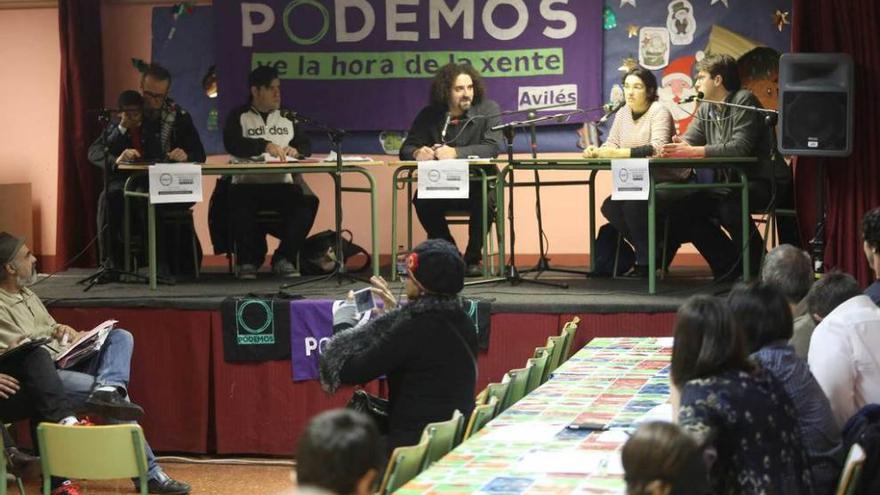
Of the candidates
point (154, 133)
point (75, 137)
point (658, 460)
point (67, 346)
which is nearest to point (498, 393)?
point (658, 460)

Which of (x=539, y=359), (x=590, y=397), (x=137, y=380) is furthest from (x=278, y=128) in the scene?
(x=590, y=397)

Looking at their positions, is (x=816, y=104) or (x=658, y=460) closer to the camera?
(x=658, y=460)

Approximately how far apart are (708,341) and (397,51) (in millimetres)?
6569

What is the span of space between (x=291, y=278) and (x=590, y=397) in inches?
146

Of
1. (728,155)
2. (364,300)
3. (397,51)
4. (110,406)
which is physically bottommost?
(110,406)

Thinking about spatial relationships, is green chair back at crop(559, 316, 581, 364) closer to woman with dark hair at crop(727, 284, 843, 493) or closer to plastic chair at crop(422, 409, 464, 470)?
plastic chair at crop(422, 409, 464, 470)

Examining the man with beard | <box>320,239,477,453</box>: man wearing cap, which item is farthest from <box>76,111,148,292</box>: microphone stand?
<box>320,239,477,453</box>: man wearing cap

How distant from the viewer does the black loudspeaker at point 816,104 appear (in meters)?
6.45

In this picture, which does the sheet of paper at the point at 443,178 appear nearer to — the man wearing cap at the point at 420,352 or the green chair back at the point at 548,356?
the green chair back at the point at 548,356

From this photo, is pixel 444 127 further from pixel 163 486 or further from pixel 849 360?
pixel 849 360

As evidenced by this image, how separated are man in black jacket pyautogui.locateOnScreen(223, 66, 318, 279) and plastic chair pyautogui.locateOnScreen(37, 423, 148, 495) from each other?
11.2 feet

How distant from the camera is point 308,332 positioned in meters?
6.59

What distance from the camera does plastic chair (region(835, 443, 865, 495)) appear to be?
3.32 m

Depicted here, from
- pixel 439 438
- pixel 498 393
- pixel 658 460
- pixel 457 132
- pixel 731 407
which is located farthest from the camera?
pixel 457 132
